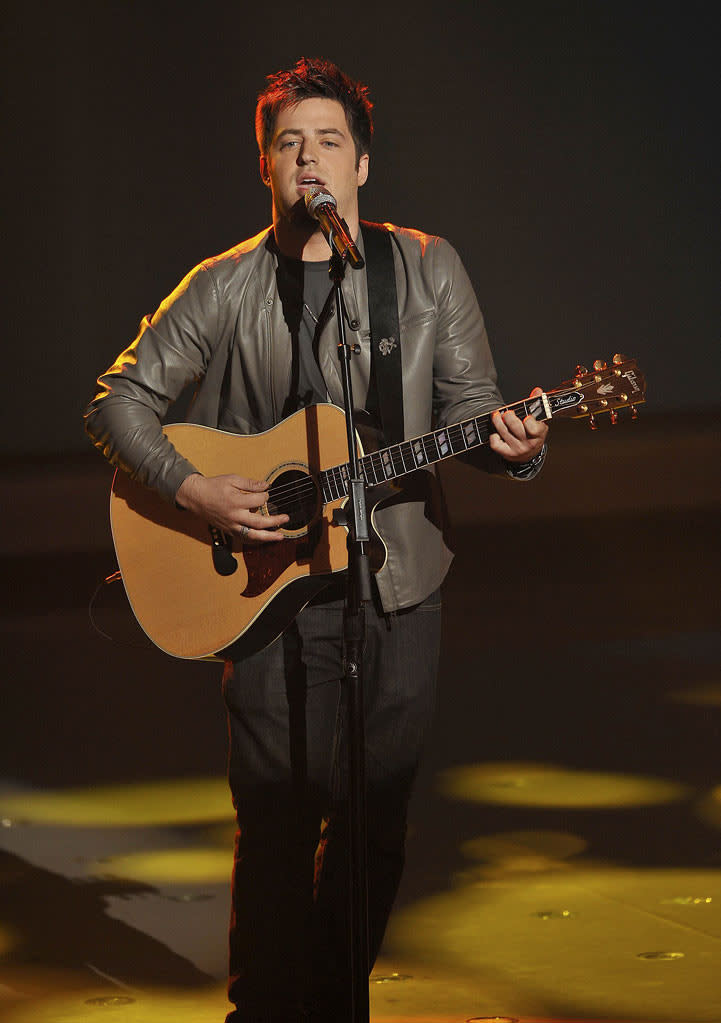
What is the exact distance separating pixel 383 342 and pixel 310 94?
19.6 inches

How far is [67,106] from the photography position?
24.2 feet

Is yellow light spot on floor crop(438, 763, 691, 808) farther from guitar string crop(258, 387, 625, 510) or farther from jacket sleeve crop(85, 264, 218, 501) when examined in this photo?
jacket sleeve crop(85, 264, 218, 501)

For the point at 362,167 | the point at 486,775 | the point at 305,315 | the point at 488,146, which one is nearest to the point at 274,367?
the point at 305,315

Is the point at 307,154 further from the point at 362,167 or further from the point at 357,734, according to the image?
the point at 357,734

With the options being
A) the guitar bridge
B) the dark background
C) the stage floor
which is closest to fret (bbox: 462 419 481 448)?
the guitar bridge

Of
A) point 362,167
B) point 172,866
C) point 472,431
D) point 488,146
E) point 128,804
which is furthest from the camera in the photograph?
point 488,146

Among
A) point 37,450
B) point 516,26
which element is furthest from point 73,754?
point 516,26

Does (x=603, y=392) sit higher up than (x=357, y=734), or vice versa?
(x=603, y=392)

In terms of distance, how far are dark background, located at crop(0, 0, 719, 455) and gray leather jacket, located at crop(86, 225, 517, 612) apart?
4669 millimetres

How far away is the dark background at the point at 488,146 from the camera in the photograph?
7.00 meters

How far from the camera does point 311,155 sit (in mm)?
2369

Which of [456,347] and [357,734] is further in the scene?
[456,347]

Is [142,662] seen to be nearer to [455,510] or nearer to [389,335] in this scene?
[455,510]

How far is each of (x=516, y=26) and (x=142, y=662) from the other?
13.4 ft
